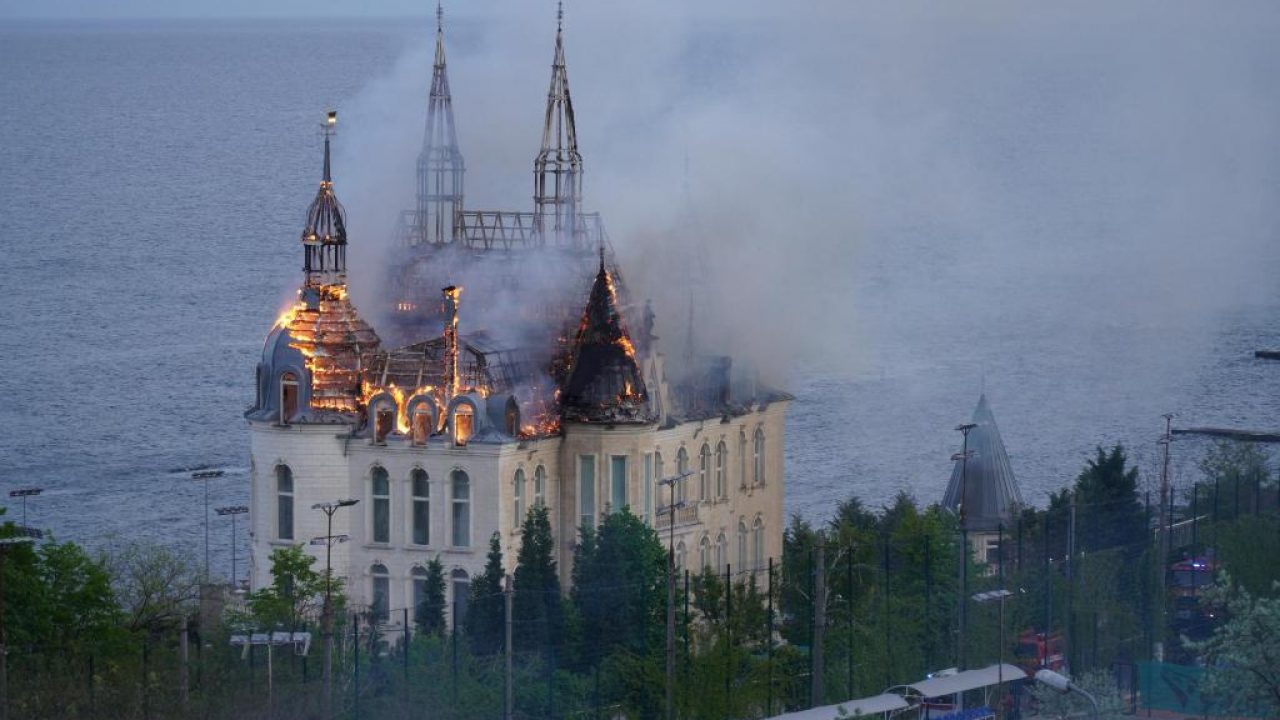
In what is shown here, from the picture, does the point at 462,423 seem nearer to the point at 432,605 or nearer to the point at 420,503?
the point at 420,503

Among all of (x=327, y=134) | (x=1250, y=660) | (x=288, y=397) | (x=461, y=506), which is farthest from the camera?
(x=327, y=134)

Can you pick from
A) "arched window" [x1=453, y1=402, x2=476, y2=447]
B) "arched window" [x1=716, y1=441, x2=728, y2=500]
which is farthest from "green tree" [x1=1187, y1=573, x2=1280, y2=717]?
"arched window" [x1=716, y1=441, x2=728, y2=500]

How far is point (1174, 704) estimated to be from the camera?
68.1m

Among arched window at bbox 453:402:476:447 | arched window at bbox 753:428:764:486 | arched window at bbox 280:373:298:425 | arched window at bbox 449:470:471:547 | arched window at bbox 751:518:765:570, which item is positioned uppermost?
arched window at bbox 280:373:298:425

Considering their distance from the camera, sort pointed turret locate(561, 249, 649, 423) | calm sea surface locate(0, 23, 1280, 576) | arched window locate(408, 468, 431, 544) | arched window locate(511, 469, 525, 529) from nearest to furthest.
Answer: arched window locate(511, 469, 525, 529) < arched window locate(408, 468, 431, 544) < pointed turret locate(561, 249, 649, 423) < calm sea surface locate(0, 23, 1280, 576)

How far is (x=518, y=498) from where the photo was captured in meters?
77.6

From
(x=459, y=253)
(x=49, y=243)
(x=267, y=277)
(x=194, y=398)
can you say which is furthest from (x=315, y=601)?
(x=49, y=243)

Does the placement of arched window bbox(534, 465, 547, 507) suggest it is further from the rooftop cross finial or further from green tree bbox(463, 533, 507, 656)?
the rooftop cross finial

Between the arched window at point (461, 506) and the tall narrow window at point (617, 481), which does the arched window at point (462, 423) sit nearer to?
the arched window at point (461, 506)

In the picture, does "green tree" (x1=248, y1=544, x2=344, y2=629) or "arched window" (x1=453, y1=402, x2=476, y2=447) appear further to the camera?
"arched window" (x1=453, y1=402, x2=476, y2=447)

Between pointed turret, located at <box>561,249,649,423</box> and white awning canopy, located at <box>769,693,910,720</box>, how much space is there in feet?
47.2

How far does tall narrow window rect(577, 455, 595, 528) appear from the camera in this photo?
79.2m

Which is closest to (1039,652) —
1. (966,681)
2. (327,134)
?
(966,681)

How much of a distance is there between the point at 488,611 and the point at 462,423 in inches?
274
